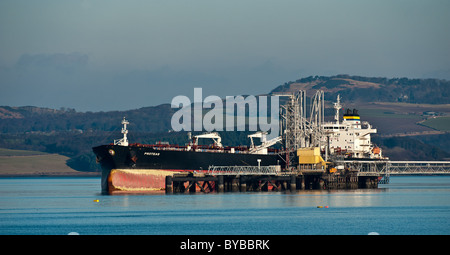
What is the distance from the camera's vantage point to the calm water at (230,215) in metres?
58.2

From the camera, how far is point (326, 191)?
100250 mm

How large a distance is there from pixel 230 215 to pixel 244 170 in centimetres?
3324

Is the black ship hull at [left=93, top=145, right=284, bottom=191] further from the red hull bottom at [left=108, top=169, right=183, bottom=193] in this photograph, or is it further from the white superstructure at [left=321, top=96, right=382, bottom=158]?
A: the white superstructure at [left=321, top=96, right=382, bottom=158]

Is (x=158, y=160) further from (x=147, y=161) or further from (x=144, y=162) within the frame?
(x=144, y=162)

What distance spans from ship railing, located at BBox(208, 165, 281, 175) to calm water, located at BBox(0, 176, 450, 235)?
562 centimetres

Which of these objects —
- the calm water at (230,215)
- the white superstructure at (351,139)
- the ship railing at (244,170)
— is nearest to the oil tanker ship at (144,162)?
the ship railing at (244,170)

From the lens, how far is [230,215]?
6688 centimetres

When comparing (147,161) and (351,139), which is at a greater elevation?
(351,139)

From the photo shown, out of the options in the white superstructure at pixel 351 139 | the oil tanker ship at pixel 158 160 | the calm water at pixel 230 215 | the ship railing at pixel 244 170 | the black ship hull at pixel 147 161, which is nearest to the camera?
the calm water at pixel 230 215

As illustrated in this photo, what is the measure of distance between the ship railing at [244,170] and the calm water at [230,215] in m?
5.62

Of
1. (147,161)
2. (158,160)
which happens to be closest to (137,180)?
(147,161)

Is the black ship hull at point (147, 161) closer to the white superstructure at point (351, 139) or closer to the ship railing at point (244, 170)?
the ship railing at point (244, 170)

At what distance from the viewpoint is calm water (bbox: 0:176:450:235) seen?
191 feet
